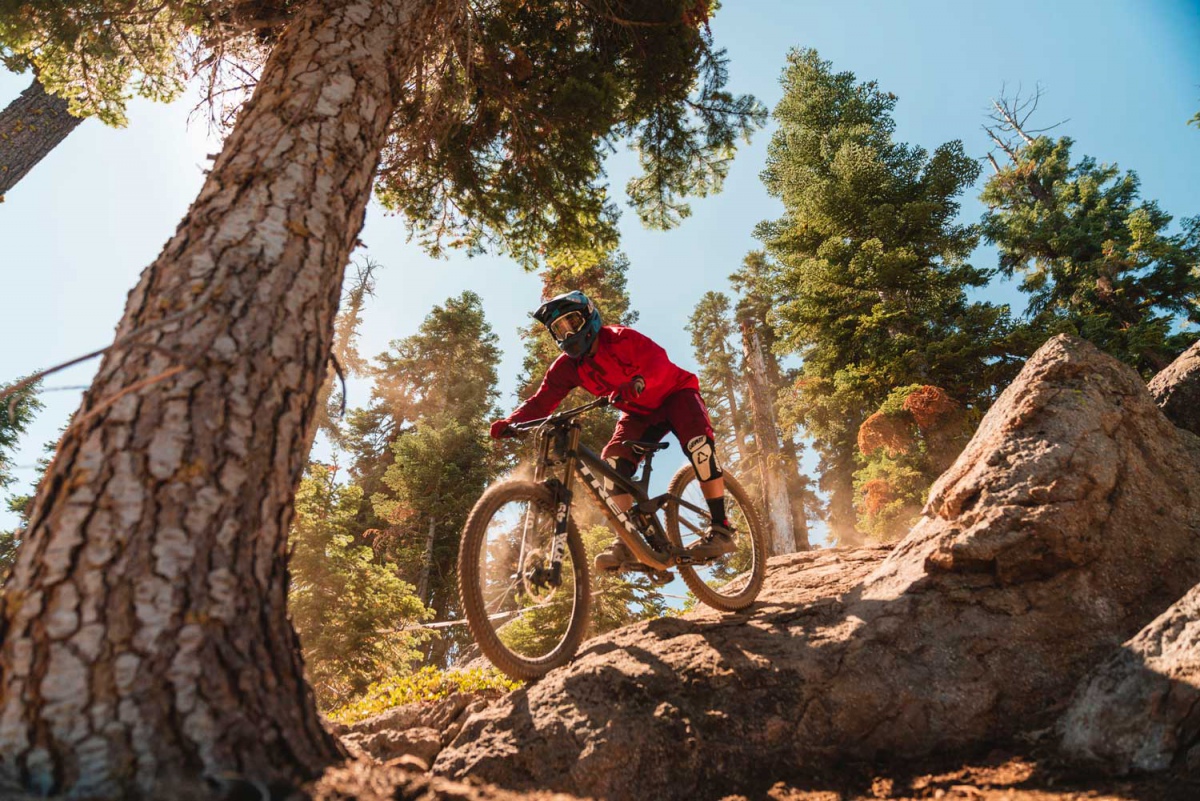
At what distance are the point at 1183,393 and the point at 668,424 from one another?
4582 millimetres

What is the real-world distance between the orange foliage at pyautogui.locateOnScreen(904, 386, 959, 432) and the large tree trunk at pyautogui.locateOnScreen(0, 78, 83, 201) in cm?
1344

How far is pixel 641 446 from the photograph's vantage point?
4.52m

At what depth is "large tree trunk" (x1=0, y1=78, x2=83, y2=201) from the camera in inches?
318

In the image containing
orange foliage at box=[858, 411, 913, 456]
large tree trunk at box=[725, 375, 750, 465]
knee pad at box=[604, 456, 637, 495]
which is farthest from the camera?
large tree trunk at box=[725, 375, 750, 465]

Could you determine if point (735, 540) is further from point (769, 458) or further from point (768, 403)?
point (768, 403)

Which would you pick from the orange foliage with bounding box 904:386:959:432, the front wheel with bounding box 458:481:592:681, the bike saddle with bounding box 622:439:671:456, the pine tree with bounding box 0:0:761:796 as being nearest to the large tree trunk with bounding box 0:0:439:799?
the pine tree with bounding box 0:0:761:796

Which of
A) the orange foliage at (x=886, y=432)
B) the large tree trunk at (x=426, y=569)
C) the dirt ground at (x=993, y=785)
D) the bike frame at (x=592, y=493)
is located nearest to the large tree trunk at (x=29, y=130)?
the bike frame at (x=592, y=493)

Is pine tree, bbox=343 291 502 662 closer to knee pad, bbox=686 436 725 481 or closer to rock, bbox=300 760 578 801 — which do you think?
knee pad, bbox=686 436 725 481

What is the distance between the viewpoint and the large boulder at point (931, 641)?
2.67 metres

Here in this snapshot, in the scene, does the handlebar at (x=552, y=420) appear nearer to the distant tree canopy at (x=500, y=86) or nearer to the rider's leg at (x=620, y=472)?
the rider's leg at (x=620, y=472)

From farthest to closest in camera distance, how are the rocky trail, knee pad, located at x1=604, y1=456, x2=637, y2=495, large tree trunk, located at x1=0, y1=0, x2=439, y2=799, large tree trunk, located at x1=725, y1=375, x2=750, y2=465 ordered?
large tree trunk, located at x1=725, y1=375, x2=750, y2=465, knee pad, located at x1=604, y1=456, x2=637, y2=495, the rocky trail, large tree trunk, located at x1=0, y1=0, x2=439, y2=799

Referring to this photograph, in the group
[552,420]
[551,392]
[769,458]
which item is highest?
[769,458]

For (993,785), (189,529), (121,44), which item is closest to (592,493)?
(993,785)

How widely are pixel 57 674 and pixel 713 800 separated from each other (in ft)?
7.92
